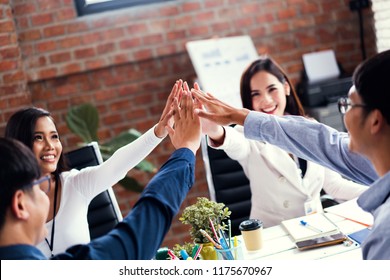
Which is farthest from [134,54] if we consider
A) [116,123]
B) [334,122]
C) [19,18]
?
[334,122]

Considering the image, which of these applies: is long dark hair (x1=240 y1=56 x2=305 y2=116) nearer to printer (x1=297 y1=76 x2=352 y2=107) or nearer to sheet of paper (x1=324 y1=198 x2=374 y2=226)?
sheet of paper (x1=324 y1=198 x2=374 y2=226)

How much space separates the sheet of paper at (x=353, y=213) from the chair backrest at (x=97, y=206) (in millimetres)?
873

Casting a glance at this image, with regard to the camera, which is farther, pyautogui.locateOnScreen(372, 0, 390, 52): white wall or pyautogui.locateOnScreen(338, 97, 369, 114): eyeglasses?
pyautogui.locateOnScreen(372, 0, 390, 52): white wall

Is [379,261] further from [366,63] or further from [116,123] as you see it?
[116,123]

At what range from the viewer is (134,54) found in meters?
3.57

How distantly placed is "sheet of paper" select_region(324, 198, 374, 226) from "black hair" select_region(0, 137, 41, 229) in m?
1.13

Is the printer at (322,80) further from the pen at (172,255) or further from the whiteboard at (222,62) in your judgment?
the pen at (172,255)

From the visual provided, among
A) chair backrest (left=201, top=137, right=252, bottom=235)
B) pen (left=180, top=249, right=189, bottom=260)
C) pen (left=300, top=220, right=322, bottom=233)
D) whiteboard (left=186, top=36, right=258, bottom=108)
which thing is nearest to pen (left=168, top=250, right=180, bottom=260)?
pen (left=180, top=249, right=189, bottom=260)

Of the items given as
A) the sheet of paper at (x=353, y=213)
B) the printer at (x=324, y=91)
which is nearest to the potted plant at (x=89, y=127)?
the printer at (x=324, y=91)

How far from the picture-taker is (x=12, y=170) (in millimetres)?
1035

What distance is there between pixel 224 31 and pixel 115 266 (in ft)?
8.94

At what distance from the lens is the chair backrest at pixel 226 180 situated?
8.02 ft

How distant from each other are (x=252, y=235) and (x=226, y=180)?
29.7 inches

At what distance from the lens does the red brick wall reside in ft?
11.4
